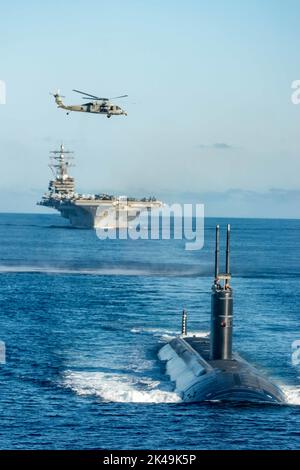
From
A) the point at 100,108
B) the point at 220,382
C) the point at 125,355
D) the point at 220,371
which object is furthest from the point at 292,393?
the point at 100,108

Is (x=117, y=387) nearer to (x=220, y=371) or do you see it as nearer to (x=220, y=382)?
(x=220, y=371)

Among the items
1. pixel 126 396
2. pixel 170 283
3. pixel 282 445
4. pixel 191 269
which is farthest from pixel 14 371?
pixel 191 269

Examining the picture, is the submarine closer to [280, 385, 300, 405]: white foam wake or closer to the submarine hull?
the submarine hull

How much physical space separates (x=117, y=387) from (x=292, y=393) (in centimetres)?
905

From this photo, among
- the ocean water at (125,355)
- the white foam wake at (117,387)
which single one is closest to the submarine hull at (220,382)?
the ocean water at (125,355)

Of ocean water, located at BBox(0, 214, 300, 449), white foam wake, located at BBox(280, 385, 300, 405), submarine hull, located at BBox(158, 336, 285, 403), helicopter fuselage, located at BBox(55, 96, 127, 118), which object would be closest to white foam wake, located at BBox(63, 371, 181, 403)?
ocean water, located at BBox(0, 214, 300, 449)

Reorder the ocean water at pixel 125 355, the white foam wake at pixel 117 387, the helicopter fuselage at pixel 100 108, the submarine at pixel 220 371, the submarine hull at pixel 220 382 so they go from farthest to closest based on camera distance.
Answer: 1. the helicopter fuselage at pixel 100 108
2. the white foam wake at pixel 117 387
3. the submarine at pixel 220 371
4. the submarine hull at pixel 220 382
5. the ocean water at pixel 125 355

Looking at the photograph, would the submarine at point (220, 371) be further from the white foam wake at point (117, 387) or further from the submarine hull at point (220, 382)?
the white foam wake at point (117, 387)

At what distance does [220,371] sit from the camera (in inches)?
1729

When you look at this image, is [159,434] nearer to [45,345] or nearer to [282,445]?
[282,445]

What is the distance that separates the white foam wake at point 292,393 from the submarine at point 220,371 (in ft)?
1.92

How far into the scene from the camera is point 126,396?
151ft

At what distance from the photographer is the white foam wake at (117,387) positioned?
45.2m

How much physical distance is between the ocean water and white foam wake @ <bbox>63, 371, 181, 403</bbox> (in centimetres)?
6
